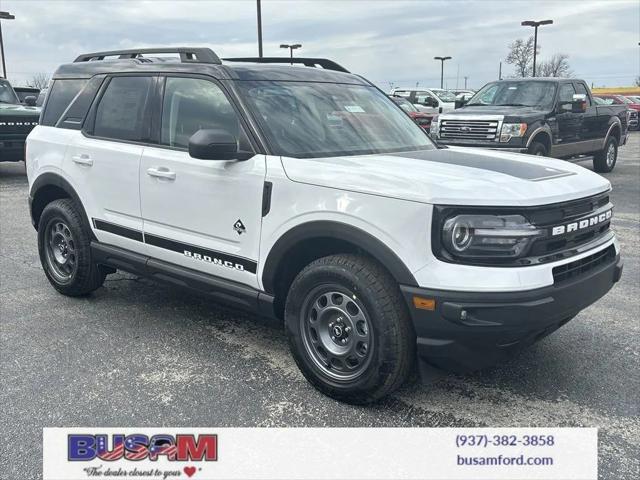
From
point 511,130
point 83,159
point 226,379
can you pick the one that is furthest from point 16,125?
point 226,379

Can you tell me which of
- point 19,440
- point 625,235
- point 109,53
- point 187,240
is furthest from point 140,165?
point 625,235

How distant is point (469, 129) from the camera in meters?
10.8

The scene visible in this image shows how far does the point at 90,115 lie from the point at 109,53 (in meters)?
0.66

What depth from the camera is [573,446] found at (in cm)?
292

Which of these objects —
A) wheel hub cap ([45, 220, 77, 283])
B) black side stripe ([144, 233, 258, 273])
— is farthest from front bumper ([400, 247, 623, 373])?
wheel hub cap ([45, 220, 77, 283])

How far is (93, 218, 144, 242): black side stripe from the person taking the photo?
438 centimetres

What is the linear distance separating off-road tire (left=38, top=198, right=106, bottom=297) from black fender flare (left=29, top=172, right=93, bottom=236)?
0.07 m

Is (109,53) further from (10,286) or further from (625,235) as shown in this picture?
(625,235)

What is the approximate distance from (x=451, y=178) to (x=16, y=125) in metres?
11.5

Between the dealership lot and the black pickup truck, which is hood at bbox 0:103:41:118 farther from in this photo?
the dealership lot

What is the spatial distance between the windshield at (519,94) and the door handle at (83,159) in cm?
870

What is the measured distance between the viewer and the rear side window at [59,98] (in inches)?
197

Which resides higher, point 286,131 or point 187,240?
point 286,131

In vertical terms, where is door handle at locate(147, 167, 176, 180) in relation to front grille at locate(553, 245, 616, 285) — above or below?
above
